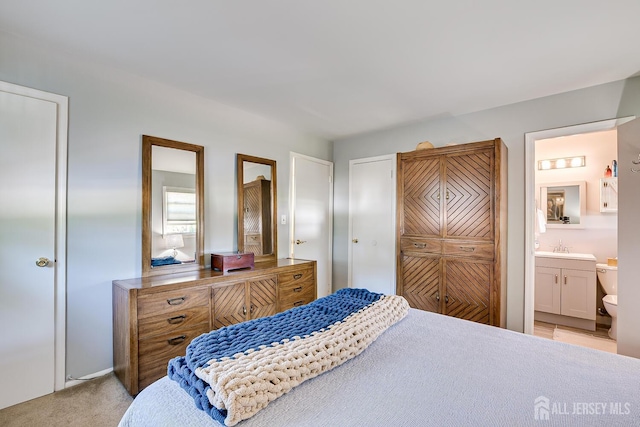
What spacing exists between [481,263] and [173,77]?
3309 mm

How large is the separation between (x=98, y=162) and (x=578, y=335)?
5082 millimetres

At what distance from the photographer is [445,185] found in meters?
3.08

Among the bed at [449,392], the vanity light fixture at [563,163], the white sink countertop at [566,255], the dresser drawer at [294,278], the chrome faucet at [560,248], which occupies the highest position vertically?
the vanity light fixture at [563,163]

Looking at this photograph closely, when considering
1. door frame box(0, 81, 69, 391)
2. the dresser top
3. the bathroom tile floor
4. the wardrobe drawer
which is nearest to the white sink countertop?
the bathroom tile floor

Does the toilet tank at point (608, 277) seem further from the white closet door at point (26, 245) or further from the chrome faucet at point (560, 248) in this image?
the white closet door at point (26, 245)

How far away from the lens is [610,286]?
3.34 m

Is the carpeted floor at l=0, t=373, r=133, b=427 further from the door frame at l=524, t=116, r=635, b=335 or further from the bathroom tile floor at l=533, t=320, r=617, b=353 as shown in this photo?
the bathroom tile floor at l=533, t=320, r=617, b=353

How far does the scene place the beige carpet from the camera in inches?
118

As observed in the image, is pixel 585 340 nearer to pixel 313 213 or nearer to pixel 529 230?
pixel 529 230

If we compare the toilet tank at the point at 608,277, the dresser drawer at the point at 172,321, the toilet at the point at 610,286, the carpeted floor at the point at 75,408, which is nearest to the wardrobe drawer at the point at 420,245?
the toilet at the point at 610,286

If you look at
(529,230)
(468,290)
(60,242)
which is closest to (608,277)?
(529,230)

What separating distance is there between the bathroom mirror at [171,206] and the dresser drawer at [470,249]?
8.22ft

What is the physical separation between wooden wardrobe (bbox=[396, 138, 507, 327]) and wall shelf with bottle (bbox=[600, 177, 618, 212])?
163cm

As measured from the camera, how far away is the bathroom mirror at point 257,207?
3293 mm
